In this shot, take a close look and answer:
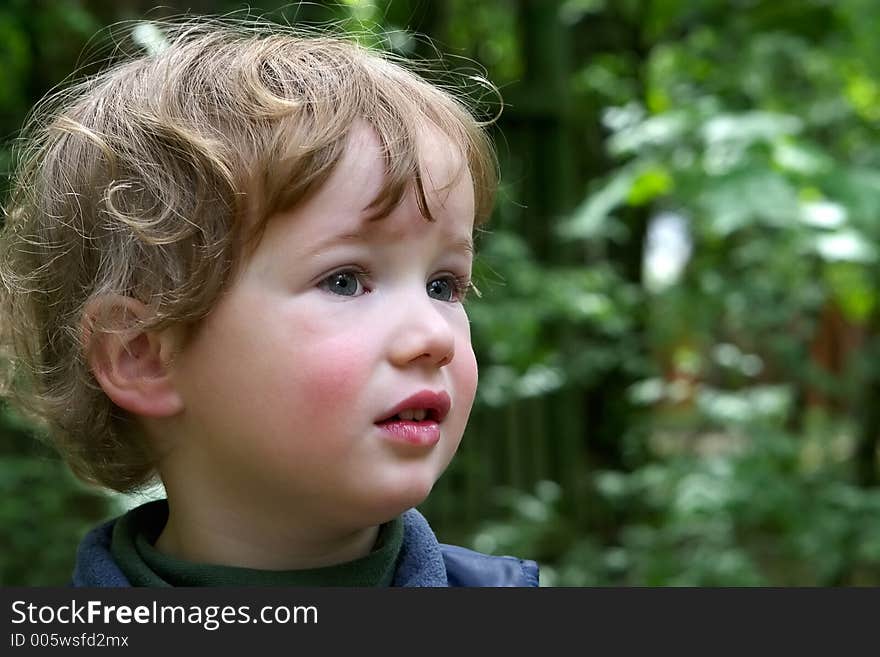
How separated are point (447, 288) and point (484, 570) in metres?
0.36

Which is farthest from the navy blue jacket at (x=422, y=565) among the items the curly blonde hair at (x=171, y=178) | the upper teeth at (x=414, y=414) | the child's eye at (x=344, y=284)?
the child's eye at (x=344, y=284)

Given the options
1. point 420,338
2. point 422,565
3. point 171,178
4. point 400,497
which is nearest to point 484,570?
point 422,565

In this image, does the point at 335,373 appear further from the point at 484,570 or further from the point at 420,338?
the point at 484,570

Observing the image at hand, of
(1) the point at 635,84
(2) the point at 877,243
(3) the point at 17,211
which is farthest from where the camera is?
(1) the point at 635,84

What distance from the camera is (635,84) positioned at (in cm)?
409

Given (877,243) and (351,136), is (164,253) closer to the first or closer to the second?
(351,136)

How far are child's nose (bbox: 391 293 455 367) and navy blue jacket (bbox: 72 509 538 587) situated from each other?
275 mm

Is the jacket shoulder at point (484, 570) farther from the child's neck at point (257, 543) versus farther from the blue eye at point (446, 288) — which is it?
the blue eye at point (446, 288)

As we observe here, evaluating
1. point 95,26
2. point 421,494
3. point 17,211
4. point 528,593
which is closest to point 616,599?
point 528,593

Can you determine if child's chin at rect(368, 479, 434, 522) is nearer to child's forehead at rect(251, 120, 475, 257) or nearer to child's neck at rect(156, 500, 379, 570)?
child's neck at rect(156, 500, 379, 570)

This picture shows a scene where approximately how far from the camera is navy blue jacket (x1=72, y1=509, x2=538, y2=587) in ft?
3.90

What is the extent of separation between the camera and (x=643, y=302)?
161 inches

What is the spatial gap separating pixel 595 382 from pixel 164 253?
321 centimetres

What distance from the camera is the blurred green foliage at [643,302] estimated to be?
3.04 metres
